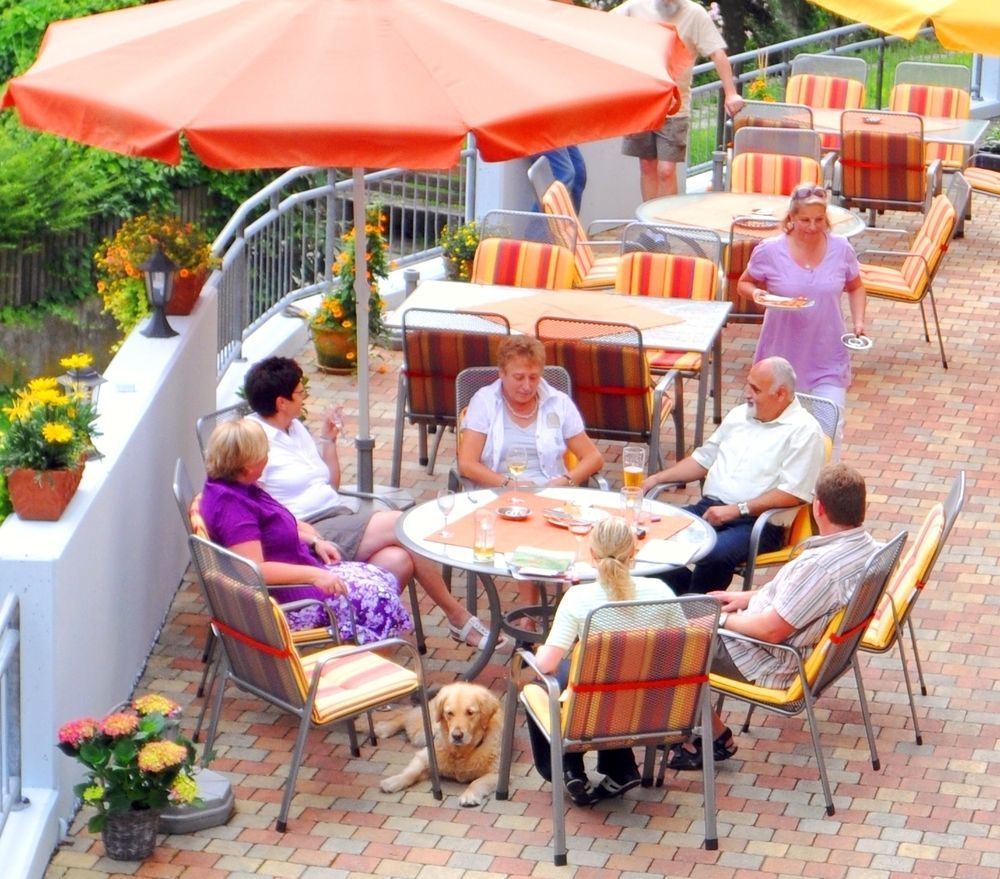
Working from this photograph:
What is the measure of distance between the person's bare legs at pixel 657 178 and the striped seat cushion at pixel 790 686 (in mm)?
7634

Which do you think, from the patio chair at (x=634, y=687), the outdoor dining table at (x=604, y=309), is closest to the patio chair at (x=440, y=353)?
the outdoor dining table at (x=604, y=309)

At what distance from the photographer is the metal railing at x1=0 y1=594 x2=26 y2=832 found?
5539mm

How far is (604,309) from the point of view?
895 centimetres

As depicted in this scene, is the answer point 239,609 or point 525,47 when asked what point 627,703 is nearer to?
point 239,609

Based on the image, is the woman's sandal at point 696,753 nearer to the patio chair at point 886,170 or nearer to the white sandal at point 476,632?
the white sandal at point 476,632

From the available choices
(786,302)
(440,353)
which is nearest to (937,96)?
(786,302)

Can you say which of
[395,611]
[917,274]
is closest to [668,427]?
[917,274]

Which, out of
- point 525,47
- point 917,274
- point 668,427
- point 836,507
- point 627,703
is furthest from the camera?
point 917,274

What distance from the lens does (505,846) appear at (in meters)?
5.95

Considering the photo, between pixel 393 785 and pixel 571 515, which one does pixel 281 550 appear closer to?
pixel 393 785

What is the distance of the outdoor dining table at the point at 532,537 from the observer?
21.2ft

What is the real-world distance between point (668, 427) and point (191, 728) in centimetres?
425

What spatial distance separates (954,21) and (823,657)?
6.42 metres

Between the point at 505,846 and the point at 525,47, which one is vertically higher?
the point at 525,47
